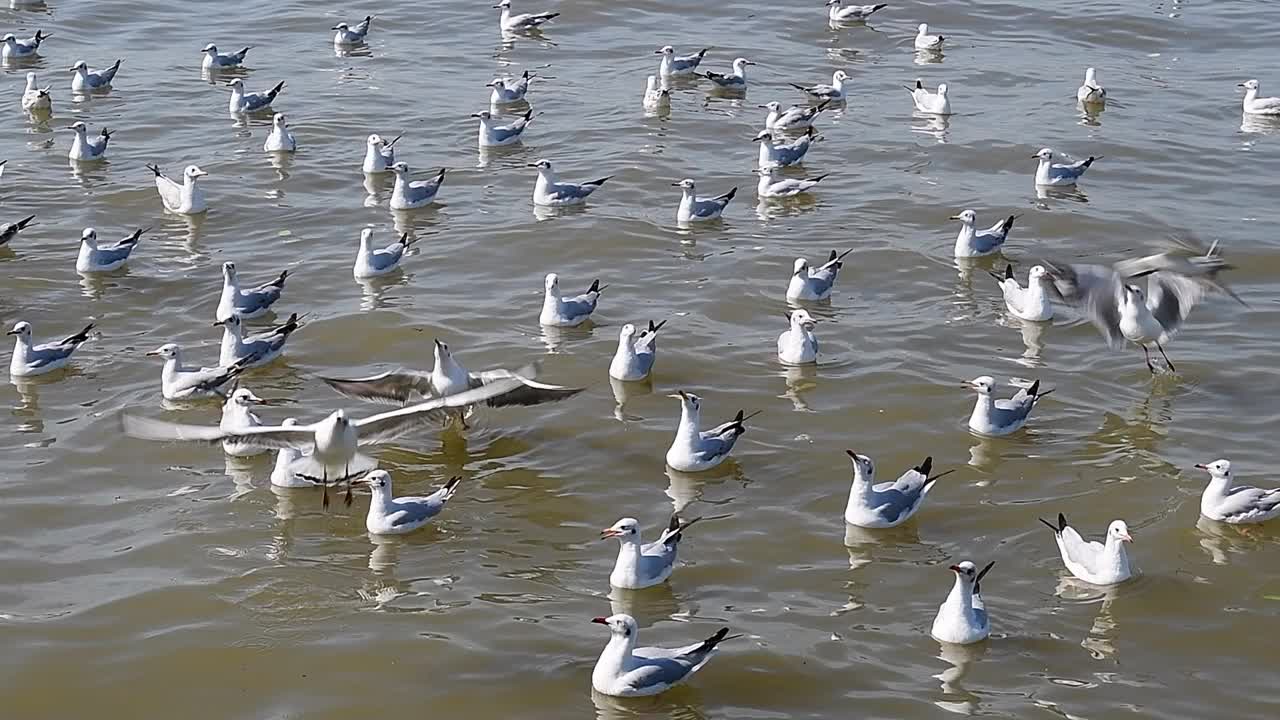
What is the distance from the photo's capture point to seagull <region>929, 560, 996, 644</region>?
1166 cm

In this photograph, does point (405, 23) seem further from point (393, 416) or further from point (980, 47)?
point (393, 416)

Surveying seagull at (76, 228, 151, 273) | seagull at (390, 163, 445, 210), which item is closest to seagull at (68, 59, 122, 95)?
seagull at (390, 163, 445, 210)

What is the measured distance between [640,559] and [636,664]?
153 centimetres

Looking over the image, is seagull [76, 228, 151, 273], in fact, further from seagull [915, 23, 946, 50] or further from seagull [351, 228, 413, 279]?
seagull [915, 23, 946, 50]

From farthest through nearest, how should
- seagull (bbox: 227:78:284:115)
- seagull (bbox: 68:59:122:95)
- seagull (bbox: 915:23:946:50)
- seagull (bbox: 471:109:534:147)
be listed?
seagull (bbox: 915:23:946:50), seagull (bbox: 68:59:122:95), seagull (bbox: 227:78:284:115), seagull (bbox: 471:109:534:147)

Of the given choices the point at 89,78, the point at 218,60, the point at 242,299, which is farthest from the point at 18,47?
the point at 242,299

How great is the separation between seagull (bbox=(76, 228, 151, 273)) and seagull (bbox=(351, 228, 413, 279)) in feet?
9.27

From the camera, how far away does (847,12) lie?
32594 millimetres

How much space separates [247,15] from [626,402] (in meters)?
21.2

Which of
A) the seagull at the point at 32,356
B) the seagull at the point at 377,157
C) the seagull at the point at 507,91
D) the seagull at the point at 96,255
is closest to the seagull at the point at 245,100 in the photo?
the seagull at the point at 507,91

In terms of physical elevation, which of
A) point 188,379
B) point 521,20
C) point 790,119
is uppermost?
point 521,20

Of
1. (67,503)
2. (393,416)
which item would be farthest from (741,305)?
(67,503)

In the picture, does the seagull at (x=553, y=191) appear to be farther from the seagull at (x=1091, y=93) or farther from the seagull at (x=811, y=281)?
the seagull at (x=1091, y=93)

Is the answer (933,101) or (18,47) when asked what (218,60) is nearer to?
(18,47)
